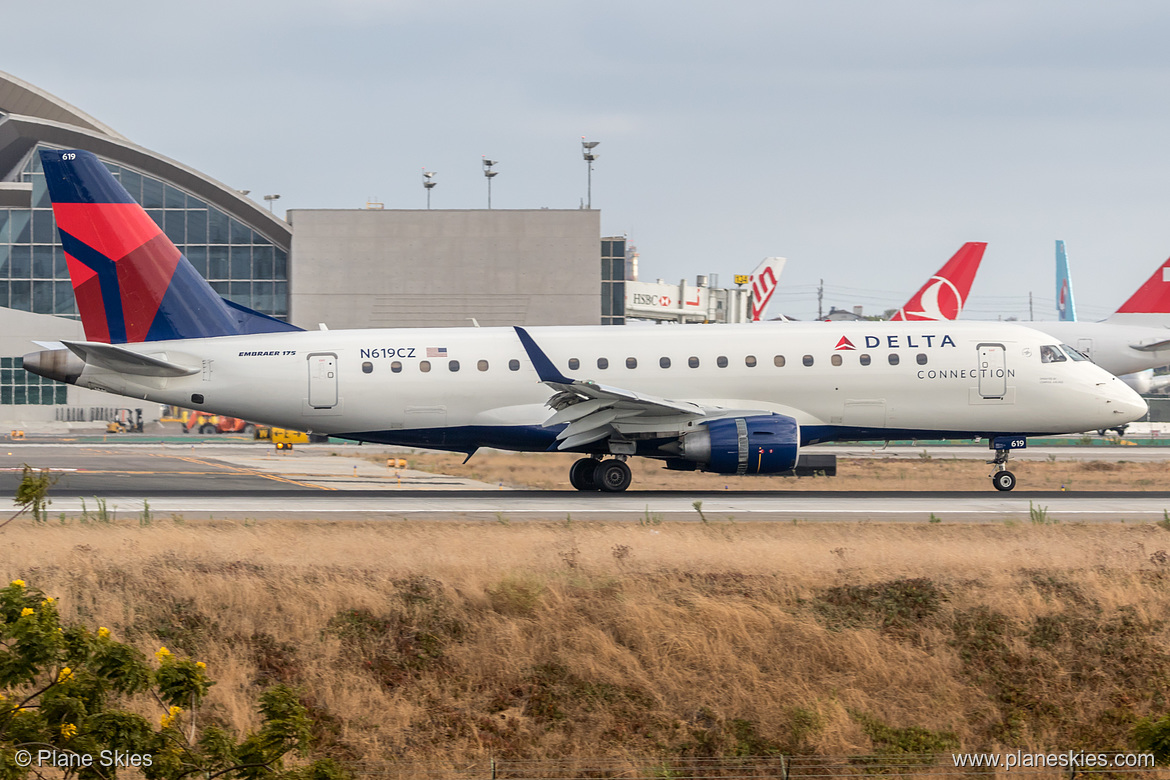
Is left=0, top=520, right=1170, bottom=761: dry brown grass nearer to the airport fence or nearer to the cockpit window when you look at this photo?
the airport fence

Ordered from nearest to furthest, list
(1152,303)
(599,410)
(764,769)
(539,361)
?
(764,769) < (539,361) < (599,410) < (1152,303)

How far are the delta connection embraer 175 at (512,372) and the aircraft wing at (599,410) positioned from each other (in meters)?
0.27

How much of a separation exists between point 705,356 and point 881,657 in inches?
485

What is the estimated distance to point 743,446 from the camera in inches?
917

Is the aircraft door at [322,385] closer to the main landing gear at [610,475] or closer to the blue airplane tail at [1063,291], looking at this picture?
the main landing gear at [610,475]

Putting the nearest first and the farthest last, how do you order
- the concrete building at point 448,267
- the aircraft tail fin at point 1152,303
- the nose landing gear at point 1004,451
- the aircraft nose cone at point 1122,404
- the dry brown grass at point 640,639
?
the dry brown grass at point 640,639 < the aircraft nose cone at point 1122,404 < the nose landing gear at point 1004,451 < the aircraft tail fin at point 1152,303 < the concrete building at point 448,267

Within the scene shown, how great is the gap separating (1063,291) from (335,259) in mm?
61033

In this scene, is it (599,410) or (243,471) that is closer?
(599,410)

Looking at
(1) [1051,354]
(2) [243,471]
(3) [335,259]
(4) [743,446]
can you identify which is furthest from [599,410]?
(3) [335,259]

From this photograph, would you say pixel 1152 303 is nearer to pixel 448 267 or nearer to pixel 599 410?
pixel 599 410

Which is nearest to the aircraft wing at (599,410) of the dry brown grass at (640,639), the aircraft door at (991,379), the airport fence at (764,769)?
the aircraft door at (991,379)

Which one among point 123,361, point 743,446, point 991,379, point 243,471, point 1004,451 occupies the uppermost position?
point 123,361

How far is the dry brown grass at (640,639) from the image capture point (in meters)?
12.9

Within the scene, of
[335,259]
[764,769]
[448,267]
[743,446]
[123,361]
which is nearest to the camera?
[764,769]
